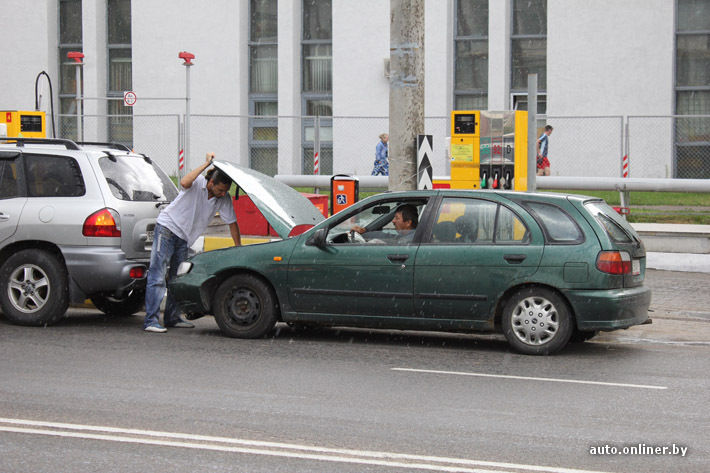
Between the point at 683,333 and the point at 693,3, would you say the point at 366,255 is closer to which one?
the point at 683,333

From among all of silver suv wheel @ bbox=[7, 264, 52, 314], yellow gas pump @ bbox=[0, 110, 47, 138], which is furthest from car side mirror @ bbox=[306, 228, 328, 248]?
yellow gas pump @ bbox=[0, 110, 47, 138]

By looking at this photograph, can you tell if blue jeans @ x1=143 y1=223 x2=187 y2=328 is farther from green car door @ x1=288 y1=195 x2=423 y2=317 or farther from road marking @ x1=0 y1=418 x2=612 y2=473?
road marking @ x1=0 y1=418 x2=612 y2=473

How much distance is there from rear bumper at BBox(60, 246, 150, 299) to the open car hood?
133 centimetres

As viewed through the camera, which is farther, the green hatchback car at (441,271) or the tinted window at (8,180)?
the tinted window at (8,180)

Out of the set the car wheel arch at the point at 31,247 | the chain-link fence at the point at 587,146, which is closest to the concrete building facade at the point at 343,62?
the chain-link fence at the point at 587,146

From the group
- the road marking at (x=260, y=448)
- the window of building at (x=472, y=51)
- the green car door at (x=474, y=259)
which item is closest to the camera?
the road marking at (x=260, y=448)

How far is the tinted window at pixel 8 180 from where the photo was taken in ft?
32.9

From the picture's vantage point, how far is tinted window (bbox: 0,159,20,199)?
10.0 m

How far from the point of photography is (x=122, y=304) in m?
11.1

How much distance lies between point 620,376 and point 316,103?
75.5 ft

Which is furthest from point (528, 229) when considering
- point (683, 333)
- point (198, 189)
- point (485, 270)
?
point (198, 189)

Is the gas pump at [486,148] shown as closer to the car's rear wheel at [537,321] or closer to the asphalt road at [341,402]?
the asphalt road at [341,402]

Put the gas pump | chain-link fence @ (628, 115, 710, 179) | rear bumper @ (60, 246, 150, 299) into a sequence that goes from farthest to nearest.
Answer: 1. chain-link fence @ (628, 115, 710, 179)
2. the gas pump
3. rear bumper @ (60, 246, 150, 299)

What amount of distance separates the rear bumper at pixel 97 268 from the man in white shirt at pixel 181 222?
274 millimetres
